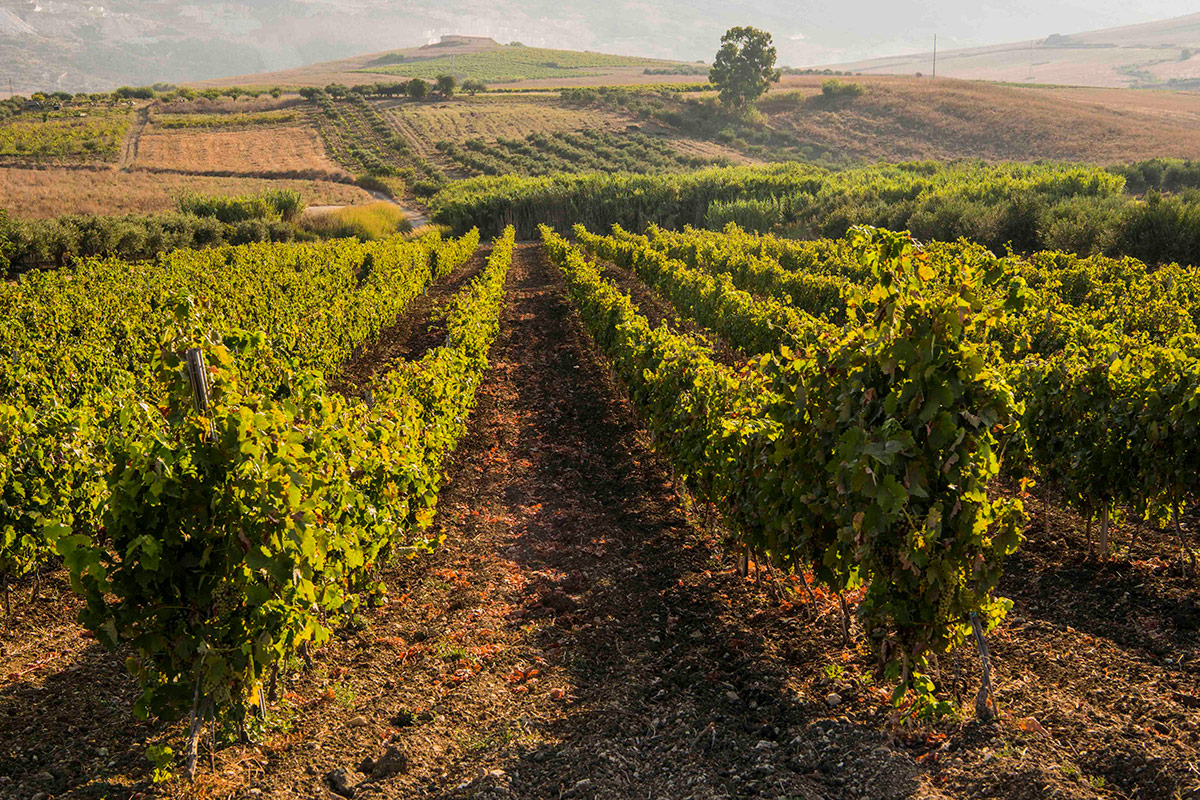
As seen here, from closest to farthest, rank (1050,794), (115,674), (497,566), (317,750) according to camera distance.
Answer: (1050,794), (317,750), (115,674), (497,566)

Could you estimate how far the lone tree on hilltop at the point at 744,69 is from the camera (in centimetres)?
9525

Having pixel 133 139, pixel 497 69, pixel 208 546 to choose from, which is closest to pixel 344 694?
pixel 208 546

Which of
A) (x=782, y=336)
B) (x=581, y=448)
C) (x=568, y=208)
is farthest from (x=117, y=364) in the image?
(x=568, y=208)

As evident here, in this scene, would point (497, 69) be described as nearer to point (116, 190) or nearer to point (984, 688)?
point (116, 190)

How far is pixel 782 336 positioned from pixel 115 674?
10.0 meters

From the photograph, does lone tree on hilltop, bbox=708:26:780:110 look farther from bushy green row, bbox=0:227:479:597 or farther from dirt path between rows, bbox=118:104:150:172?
bushy green row, bbox=0:227:479:597

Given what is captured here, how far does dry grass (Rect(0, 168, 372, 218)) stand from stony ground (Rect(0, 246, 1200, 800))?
146ft

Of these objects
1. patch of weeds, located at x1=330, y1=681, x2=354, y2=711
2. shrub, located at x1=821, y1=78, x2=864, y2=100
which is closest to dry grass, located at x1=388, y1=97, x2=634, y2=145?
shrub, located at x1=821, y1=78, x2=864, y2=100

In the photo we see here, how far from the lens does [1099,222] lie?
2720cm

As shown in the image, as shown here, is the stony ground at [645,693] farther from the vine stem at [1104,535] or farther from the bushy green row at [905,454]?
the bushy green row at [905,454]

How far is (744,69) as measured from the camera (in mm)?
95688

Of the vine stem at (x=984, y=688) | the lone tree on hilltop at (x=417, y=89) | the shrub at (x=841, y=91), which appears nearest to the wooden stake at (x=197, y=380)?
the vine stem at (x=984, y=688)

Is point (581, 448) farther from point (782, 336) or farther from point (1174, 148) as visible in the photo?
point (1174, 148)

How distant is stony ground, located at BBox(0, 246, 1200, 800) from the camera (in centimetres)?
440
